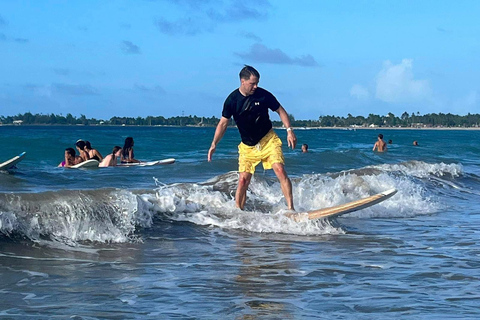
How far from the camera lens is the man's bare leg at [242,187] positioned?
816 centimetres

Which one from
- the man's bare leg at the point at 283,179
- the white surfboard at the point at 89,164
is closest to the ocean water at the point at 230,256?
the man's bare leg at the point at 283,179

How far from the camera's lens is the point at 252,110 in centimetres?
780

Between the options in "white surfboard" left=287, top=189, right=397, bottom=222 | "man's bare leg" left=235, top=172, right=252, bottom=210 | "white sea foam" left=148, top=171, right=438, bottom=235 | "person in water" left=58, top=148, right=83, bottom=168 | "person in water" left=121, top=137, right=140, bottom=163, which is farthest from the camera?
"person in water" left=121, top=137, right=140, bottom=163

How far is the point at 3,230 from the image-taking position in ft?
23.2

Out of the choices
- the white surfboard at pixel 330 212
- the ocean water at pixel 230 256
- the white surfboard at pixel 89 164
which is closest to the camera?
the ocean water at pixel 230 256

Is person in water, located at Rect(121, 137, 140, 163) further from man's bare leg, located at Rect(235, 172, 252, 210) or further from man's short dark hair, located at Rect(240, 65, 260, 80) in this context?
man's short dark hair, located at Rect(240, 65, 260, 80)

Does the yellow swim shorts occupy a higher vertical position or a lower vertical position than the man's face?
lower

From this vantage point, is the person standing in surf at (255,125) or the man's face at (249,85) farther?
the person standing in surf at (255,125)

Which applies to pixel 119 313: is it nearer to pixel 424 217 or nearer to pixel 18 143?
pixel 424 217

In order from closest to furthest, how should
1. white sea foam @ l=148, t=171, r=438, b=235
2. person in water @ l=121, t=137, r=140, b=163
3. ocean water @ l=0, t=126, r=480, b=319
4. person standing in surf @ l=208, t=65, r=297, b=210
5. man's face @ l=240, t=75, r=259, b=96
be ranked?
ocean water @ l=0, t=126, r=480, b=319 → man's face @ l=240, t=75, r=259, b=96 → person standing in surf @ l=208, t=65, r=297, b=210 → white sea foam @ l=148, t=171, r=438, b=235 → person in water @ l=121, t=137, r=140, b=163

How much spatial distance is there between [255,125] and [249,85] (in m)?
0.50

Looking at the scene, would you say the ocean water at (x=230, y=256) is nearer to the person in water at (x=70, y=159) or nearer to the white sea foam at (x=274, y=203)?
the white sea foam at (x=274, y=203)

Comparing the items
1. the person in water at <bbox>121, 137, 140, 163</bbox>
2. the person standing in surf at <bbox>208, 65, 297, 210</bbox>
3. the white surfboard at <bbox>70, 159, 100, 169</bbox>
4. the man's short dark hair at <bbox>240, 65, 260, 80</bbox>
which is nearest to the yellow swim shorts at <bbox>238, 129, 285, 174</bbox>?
the person standing in surf at <bbox>208, 65, 297, 210</bbox>

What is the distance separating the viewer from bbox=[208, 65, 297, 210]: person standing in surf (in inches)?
304
